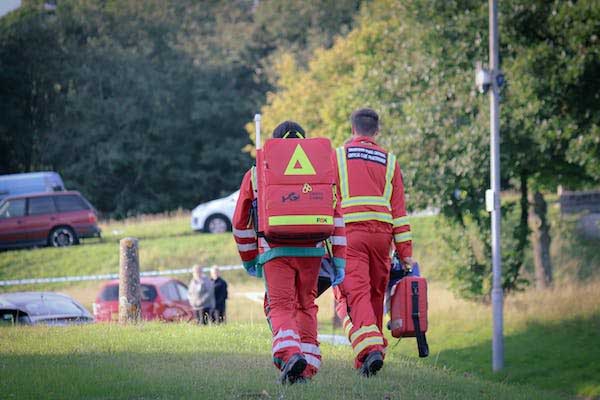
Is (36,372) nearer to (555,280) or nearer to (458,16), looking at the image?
(458,16)

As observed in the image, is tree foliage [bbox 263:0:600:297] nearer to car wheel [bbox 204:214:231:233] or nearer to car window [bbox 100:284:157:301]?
car window [bbox 100:284:157:301]

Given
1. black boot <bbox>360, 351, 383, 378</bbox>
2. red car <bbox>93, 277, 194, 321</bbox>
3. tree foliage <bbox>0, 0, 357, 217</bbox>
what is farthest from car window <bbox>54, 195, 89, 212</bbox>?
black boot <bbox>360, 351, 383, 378</bbox>

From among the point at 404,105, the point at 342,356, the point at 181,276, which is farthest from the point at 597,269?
the point at 342,356

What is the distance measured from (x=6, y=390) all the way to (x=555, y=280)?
25.3 m

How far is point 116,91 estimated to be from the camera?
64125 millimetres

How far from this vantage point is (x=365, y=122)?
9789 mm

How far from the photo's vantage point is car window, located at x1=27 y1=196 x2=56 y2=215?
35.8 m

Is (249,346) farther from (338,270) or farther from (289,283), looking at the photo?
(289,283)

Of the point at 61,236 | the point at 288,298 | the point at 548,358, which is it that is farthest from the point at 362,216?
the point at 61,236

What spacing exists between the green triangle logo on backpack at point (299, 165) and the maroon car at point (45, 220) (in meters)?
28.3

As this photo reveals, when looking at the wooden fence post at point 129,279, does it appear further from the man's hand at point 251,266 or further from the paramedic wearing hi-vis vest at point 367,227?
the man's hand at point 251,266

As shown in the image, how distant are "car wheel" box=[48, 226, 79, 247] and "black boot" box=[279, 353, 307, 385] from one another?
29028mm

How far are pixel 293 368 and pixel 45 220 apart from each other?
2929 cm

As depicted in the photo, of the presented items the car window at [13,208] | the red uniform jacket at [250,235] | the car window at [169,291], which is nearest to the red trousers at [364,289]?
the red uniform jacket at [250,235]
